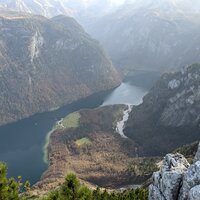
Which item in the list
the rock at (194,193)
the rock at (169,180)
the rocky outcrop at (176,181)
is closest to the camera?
the rock at (194,193)

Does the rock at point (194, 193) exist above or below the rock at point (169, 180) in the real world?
above

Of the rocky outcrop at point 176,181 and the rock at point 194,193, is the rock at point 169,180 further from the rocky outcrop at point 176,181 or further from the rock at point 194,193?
the rock at point 194,193

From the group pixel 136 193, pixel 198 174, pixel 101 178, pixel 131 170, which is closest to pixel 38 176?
pixel 101 178

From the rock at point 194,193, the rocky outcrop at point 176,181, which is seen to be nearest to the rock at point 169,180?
the rocky outcrop at point 176,181

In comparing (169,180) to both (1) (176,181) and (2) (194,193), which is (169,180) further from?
(2) (194,193)

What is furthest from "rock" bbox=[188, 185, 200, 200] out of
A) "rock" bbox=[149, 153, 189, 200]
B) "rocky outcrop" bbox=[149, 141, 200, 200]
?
"rock" bbox=[149, 153, 189, 200]

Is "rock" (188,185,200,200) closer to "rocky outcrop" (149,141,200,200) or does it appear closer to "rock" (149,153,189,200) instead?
"rocky outcrop" (149,141,200,200)

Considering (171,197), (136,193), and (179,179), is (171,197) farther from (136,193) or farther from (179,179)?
(136,193)

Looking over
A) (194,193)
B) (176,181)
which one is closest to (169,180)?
(176,181)
